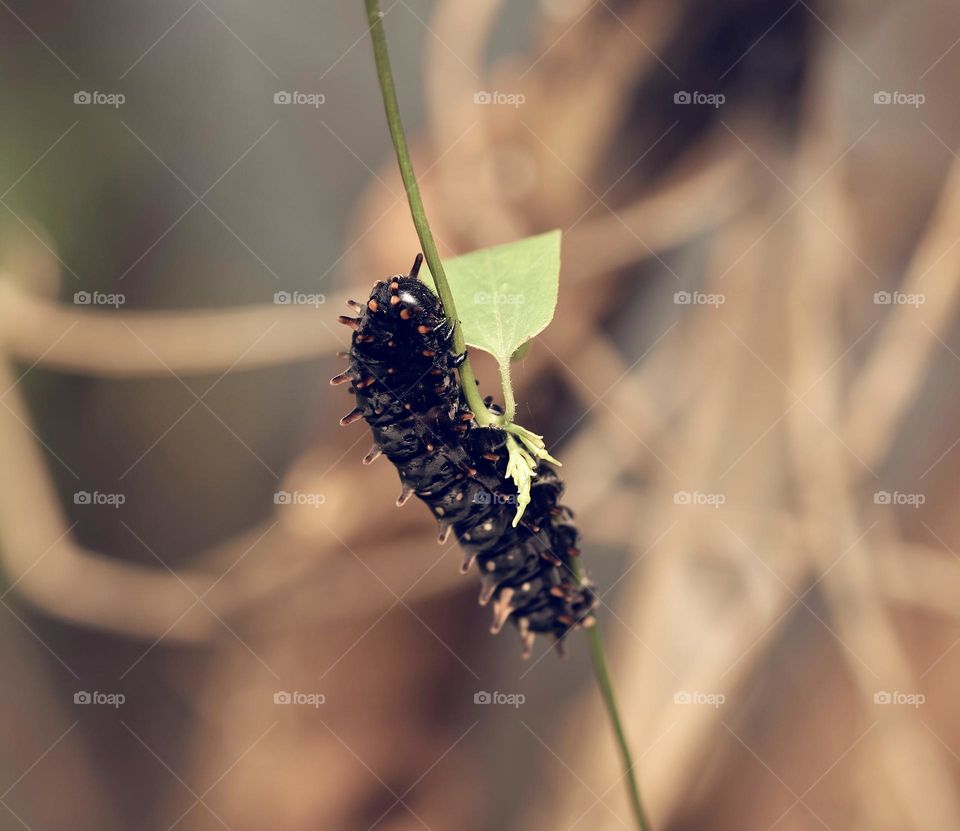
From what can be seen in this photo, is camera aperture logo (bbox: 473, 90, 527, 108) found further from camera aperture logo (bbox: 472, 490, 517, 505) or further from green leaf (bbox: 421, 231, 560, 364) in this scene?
camera aperture logo (bbox: 472, 490, 517, 505)

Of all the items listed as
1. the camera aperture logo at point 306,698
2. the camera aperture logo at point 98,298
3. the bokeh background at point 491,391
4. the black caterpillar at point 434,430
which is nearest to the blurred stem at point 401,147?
the black caterpillar at point 434,430

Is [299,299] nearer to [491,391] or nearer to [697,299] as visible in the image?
[491,391]

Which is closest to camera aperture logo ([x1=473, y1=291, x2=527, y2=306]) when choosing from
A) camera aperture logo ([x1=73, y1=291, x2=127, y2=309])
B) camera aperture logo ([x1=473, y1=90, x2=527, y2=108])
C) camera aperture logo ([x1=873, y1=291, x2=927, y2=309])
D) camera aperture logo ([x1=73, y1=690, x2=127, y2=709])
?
camera aperture logo ([x1=473, y1=90, x2=527, y2=108])

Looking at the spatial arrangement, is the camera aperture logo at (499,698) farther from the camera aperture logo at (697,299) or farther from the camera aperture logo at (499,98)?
the camera aperture logo at (499,98)

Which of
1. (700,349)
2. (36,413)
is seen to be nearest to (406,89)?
(700,349)

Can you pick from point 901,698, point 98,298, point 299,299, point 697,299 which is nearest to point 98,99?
point 98,298

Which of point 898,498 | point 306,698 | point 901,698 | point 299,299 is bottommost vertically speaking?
point 901,698

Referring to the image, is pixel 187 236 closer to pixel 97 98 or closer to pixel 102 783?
pixel 97 98
